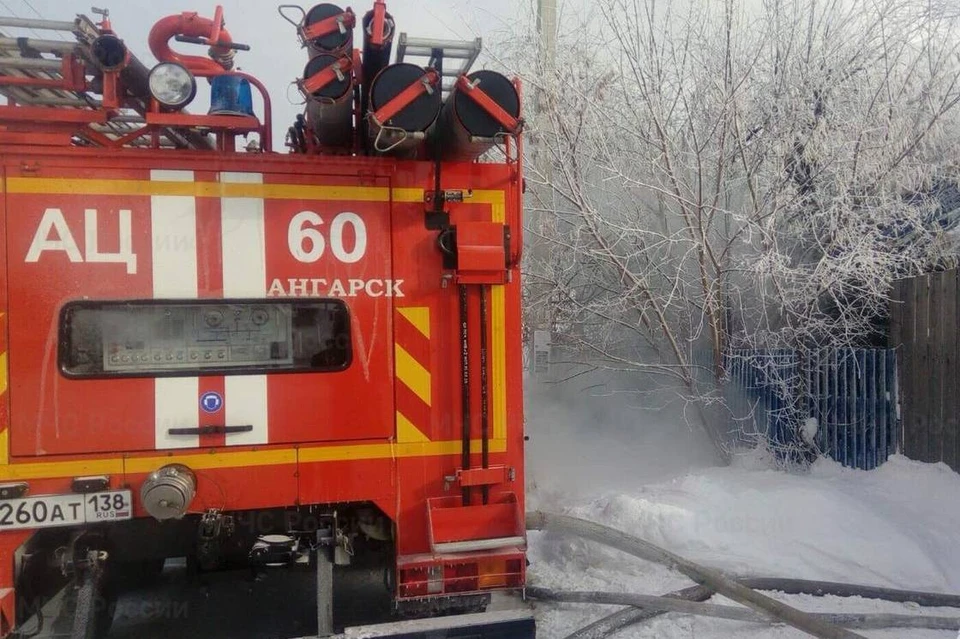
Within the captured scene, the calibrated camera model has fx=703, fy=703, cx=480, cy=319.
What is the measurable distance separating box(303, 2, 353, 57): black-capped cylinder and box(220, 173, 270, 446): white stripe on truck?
0.62 metres

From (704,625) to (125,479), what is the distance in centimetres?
326

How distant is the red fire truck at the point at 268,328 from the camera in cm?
287

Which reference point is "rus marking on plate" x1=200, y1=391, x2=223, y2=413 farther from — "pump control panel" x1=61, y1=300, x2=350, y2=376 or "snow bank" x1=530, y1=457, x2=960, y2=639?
"snow bank" x1=530, y1=457, x2=960, y2=639

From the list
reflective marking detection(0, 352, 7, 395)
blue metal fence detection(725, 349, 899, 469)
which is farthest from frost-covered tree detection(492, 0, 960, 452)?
reflective marking detection(0, 352, 7, 395)

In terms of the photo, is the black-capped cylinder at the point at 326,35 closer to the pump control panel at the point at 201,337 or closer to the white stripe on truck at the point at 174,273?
→ the white stripe on truck at the point at 174,273

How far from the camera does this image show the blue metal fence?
7316 mm

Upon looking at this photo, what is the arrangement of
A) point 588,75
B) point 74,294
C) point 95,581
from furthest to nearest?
point 588,75, point 95,581, point 74,294

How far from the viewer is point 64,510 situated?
2.85 meters

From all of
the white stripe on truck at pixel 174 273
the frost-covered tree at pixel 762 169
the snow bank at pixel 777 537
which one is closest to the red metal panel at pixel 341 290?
the white stripe on truck at pixel 174 273

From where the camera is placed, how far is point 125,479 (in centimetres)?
291

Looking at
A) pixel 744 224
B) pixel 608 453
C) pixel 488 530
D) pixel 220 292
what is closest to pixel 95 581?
pixel 220 292

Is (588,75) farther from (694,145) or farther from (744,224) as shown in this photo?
(744,224)

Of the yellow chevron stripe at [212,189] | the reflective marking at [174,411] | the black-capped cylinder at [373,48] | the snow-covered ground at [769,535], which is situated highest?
the black-capped cylinder at [373,48]

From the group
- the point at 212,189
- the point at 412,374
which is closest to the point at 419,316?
the point at 412,374
